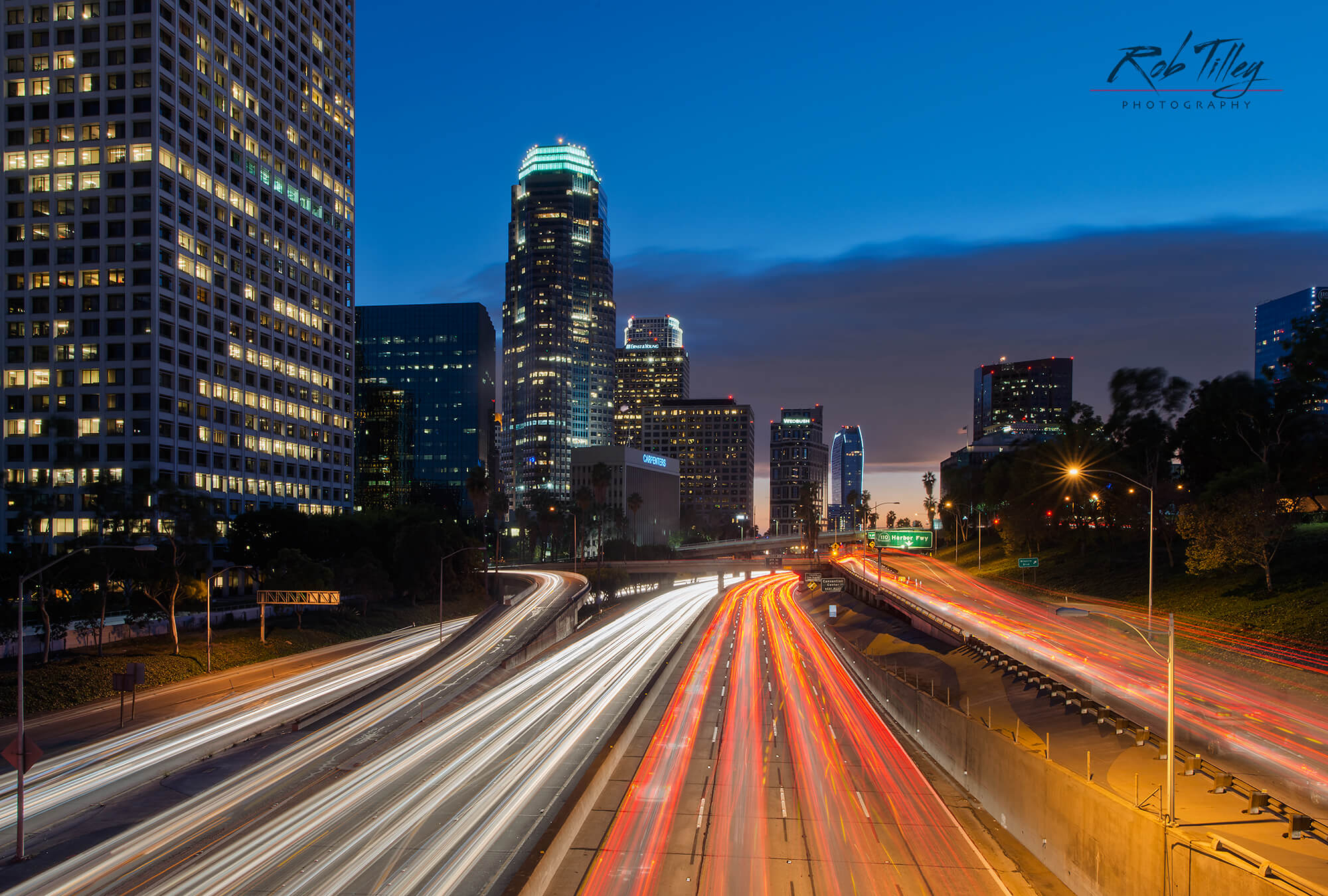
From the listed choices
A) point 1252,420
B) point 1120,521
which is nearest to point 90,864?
point 1120,521

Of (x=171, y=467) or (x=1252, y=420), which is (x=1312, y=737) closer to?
(x=1252, y=420)

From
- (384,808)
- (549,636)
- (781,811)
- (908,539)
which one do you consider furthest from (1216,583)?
(384,808)

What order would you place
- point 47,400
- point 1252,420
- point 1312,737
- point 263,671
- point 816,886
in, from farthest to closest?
point 47,400 < point 1252,420 < point 263,671 < point 1312,737 < point 816,886

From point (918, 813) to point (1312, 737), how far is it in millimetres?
13747

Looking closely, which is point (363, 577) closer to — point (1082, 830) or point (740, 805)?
point (740, 805)

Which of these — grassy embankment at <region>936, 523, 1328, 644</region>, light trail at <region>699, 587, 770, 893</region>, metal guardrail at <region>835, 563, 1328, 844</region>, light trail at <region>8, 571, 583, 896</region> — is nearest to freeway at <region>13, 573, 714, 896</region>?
light trail at <region>8, 571, 583, 896</region>

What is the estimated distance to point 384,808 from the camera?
2583 cm

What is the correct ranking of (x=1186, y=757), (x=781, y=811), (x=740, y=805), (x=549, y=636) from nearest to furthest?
1. (x=1186, y=757)
2. (x=781, y=811)
3. (x=740, y=805)
4. (x=549, y=636)

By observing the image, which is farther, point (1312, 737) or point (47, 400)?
point (47, 400)

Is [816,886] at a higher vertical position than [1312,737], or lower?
lower

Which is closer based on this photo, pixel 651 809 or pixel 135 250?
pixel 651 809

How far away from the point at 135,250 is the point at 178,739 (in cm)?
8499

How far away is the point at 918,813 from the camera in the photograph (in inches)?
1045

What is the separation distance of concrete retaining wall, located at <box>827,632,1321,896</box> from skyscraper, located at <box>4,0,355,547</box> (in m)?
87.1
